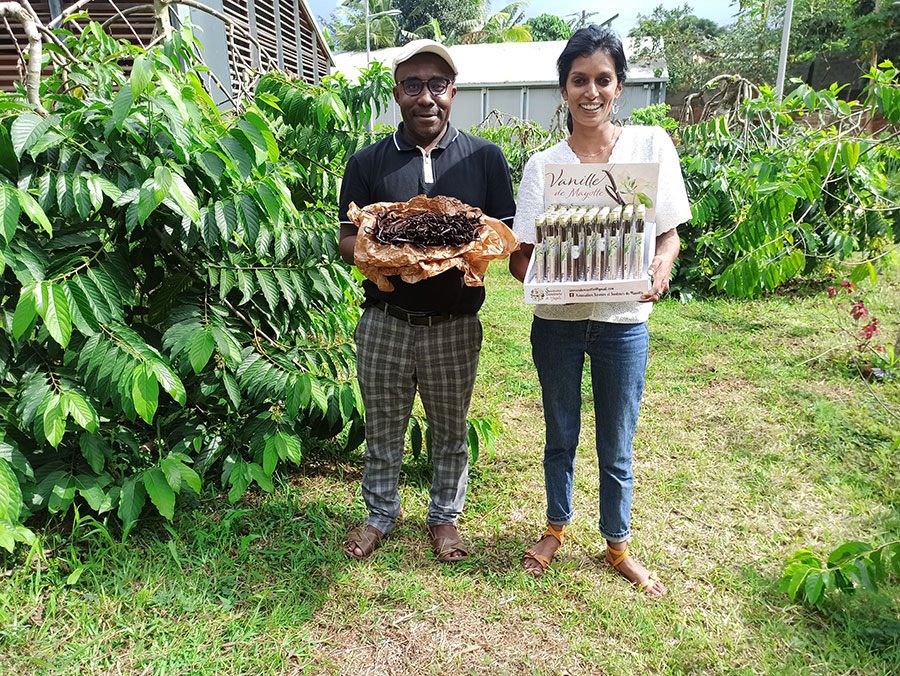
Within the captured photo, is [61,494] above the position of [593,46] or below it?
below

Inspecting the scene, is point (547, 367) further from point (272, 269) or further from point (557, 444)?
point (272, 269)

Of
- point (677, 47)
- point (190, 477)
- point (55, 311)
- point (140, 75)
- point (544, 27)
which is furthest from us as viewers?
point (544, 27)

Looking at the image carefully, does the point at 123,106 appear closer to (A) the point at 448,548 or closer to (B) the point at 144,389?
(B) the point at 144,389

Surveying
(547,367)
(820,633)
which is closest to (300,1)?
(547,367)

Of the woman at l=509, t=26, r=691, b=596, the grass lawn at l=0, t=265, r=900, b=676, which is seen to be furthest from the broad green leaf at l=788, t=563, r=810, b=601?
the woman at l=509, t=26, r=691, b=596

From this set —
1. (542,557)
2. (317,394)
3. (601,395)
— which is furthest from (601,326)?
(317,394)

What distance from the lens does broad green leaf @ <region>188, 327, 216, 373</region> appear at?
2148 mm

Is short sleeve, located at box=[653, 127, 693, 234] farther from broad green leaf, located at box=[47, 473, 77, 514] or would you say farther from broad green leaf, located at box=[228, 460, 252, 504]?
broad green leaf, located at box=[47, 473, 77, 514]

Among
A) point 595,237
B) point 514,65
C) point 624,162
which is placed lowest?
point 595,237

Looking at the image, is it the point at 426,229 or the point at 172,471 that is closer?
the point at 426,229

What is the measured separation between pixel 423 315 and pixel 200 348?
786 millimetres

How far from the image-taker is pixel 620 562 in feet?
7.95

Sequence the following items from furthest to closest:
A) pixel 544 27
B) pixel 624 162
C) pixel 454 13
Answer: pixel 544 27 → pixel 454 13 → pixel 624 162

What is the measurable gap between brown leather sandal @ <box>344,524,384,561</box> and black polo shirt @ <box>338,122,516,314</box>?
3.20 ft
